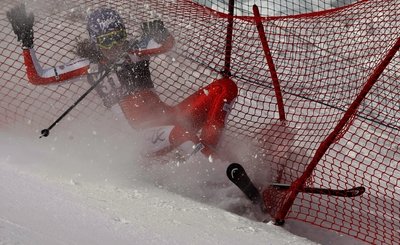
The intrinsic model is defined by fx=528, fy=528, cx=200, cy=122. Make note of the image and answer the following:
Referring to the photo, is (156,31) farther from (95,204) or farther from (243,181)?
(95,204)

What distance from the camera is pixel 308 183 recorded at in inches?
151

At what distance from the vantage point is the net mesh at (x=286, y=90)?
401cm

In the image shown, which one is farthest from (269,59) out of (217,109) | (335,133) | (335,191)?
(335,191)

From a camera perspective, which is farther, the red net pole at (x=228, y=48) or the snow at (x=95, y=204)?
the red net pole at (x=228, y=48)

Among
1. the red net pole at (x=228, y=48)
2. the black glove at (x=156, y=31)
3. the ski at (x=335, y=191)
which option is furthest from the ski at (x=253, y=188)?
the black glove at (x=156, y=31)

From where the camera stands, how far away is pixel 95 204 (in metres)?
2.74

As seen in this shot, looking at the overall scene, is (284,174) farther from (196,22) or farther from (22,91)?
(22,91)

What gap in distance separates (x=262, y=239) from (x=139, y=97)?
186cm

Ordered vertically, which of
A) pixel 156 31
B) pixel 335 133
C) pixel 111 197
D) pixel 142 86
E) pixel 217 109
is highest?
pixel 335 133

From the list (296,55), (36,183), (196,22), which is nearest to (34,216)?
(36,183)

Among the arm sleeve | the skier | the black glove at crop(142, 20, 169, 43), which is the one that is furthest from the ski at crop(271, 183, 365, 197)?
the arm sleeve

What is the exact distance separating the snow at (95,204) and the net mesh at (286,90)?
603 millimetres

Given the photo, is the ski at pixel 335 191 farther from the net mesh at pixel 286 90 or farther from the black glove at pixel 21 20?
the black glove at pixel 21 20

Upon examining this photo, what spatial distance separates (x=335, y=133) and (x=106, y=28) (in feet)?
6.12
